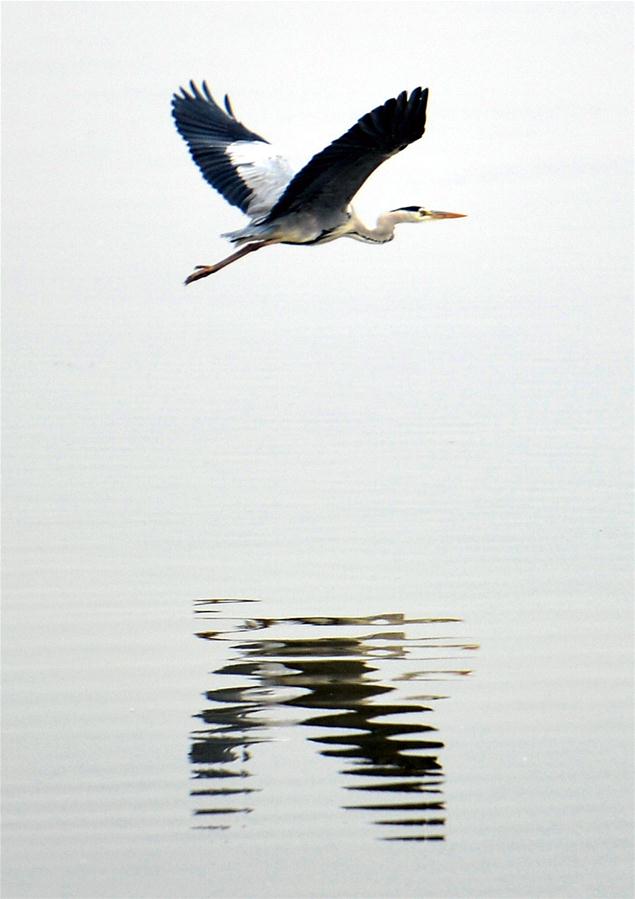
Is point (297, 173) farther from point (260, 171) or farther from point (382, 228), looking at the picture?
point (382, 228)

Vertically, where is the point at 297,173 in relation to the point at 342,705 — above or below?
above

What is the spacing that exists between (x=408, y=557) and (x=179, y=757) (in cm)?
240

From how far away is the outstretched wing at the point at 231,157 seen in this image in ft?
33.2

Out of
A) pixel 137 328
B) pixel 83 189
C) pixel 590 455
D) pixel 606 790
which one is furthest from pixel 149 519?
pixel 83 189

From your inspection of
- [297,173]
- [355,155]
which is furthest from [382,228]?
[355,155]

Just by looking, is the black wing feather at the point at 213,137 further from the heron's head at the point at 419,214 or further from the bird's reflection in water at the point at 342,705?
the bird's reflection in water at the point at 342,705

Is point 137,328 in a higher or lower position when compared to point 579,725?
higher

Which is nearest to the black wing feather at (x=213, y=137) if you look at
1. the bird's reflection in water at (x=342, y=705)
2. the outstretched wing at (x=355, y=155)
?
the outstretched wing at (x=355, y=155)

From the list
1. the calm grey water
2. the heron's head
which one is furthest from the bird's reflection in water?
the heron's head

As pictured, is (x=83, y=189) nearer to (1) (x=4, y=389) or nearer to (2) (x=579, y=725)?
(1) (x=4, y=389)

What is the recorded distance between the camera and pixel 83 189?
102 ft

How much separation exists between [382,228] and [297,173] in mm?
1273

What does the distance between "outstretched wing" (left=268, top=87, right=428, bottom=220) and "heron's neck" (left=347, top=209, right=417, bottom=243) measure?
724mm

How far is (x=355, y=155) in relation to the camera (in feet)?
26.9
